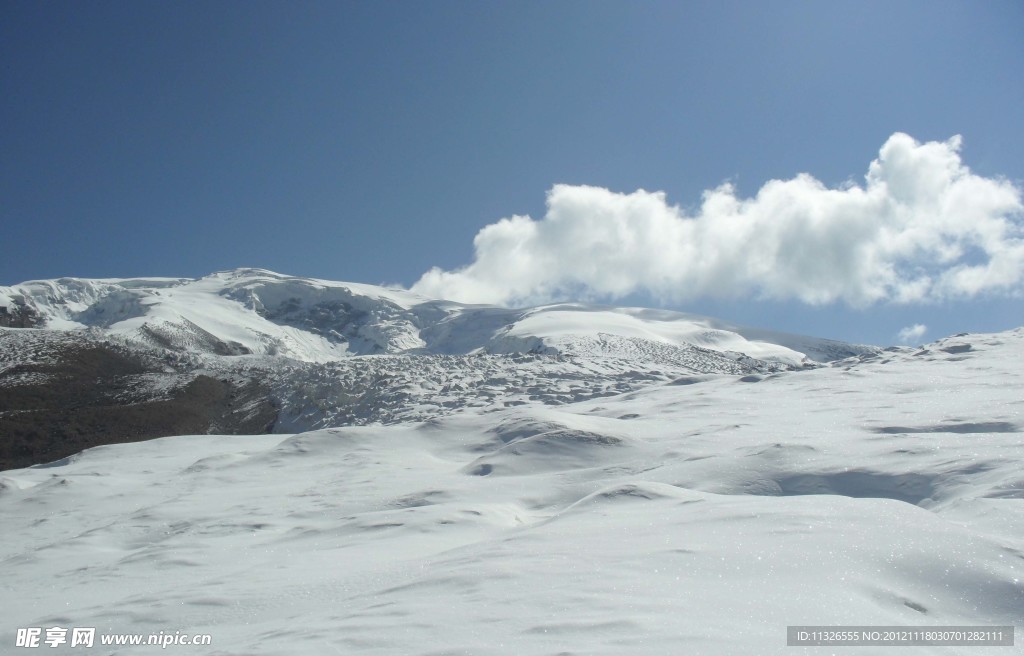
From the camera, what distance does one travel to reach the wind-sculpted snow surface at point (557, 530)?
5.42 m

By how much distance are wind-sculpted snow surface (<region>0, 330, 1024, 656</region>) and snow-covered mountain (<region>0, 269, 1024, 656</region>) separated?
45mm

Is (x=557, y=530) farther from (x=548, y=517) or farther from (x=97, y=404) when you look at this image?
(x=97, y=404)

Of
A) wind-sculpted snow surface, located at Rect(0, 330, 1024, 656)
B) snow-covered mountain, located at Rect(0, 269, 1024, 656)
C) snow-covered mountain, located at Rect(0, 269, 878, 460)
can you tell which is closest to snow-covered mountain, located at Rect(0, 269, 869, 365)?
snow-covered mountain, located at Rect(0, 269, 878, 460)

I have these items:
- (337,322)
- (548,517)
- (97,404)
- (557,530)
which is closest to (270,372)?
(97,404)

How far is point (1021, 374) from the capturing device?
74.8ft

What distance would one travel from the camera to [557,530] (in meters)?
8.58

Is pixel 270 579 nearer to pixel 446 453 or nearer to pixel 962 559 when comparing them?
pixel 962 559

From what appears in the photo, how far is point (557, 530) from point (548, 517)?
8.08 feet

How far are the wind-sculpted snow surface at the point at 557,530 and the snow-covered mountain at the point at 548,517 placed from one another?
0.04m

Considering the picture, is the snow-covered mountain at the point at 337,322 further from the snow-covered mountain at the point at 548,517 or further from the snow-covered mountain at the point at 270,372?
the snow-covered mountain at the point at 548,517

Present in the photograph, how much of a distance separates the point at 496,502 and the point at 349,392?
24.1 meters


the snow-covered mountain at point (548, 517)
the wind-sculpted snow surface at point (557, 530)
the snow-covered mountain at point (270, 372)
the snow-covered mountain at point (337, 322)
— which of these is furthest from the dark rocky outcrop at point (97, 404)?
the snow-covered mountain at point (337, 322)

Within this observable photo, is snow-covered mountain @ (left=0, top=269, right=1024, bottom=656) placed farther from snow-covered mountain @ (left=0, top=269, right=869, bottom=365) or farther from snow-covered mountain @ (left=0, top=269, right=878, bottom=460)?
snow-covered mountain @ (left=0, top=269, right=869, bottom=365)

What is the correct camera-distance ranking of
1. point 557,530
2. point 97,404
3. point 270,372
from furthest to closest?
point 270,372, point 97,404, point 557,530
